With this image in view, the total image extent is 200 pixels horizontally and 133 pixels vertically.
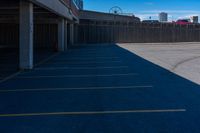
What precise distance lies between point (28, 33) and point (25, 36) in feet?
0.65

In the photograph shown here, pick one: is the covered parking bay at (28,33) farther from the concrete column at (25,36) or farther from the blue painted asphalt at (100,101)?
the blue painted asphalt at (100,101)

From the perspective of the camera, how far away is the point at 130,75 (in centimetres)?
1638

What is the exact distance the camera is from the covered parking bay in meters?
18.7

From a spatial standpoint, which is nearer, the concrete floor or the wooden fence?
Answer: the concrete floor

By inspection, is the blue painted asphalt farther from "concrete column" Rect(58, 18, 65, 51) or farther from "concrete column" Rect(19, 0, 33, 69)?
"concrete column" Rect(58, 18, 65, 51)

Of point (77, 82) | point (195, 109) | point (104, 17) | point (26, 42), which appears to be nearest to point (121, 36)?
point (104, 17)

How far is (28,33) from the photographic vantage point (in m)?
18.8

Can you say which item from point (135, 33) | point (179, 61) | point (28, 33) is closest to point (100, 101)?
point (28, 33)

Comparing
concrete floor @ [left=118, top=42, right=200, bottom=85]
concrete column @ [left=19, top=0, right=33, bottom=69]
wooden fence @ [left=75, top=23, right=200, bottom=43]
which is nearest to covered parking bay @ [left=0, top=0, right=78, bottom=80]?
concrete column @ [left=19, top=0, right=33, bottom=69]

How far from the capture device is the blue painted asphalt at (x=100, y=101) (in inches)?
304

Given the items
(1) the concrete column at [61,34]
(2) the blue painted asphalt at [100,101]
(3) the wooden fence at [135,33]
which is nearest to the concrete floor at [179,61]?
(2) the blue painted asphalt at [100,101]

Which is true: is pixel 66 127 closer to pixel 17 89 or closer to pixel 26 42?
pixel 17 89

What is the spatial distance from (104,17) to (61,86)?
49.8 metres

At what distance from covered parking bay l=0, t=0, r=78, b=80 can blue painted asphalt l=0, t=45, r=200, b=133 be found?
220cm
